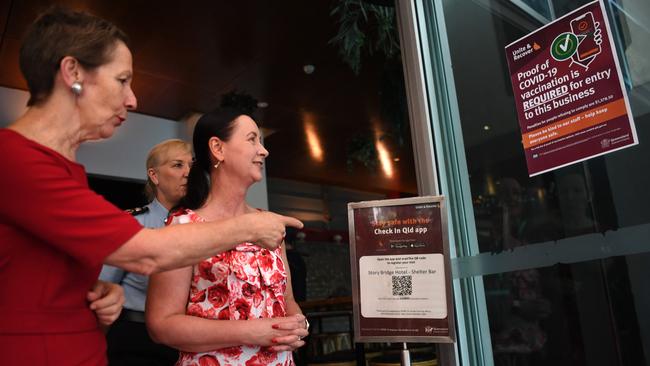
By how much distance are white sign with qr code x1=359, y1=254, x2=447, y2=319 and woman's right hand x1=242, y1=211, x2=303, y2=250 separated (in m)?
0.44

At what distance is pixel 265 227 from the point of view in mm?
1155

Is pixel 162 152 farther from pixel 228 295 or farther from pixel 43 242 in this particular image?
pixel 43 242

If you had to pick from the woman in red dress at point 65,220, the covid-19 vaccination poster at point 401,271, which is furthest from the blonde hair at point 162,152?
the woman in red dress at point 65,220

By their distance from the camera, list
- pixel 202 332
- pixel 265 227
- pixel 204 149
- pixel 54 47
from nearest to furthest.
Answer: pixel 54 47, pixel 265 227, pixel 202 332, pixel 204 149

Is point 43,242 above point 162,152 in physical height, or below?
below

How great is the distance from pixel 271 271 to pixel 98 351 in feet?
1.89

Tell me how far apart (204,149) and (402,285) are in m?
0.79

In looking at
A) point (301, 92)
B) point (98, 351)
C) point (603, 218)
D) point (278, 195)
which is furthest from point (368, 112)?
point (98, 351)

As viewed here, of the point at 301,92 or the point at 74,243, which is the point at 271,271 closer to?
the point at 74,243

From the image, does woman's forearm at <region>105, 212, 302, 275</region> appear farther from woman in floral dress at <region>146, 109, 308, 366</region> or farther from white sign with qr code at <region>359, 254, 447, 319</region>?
white sign with qr code at <region>359, 254, 447, 319</region>

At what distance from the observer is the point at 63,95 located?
3.26ft

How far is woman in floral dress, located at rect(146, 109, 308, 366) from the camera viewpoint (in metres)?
1.36

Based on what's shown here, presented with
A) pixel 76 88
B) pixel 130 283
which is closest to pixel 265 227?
pixel 76 88

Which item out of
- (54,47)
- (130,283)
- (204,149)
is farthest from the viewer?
(130,283)
